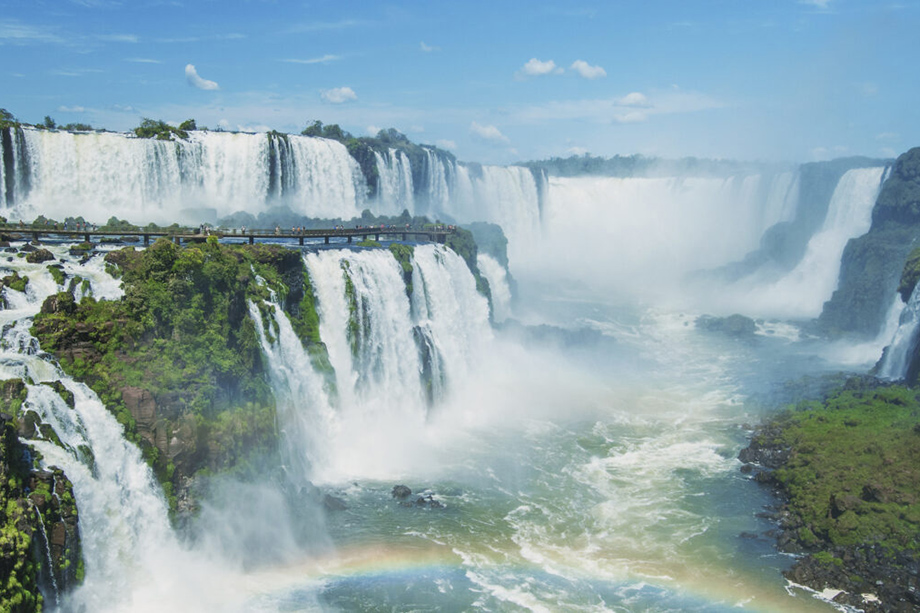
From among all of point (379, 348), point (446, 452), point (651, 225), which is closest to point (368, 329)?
point (379, 348)

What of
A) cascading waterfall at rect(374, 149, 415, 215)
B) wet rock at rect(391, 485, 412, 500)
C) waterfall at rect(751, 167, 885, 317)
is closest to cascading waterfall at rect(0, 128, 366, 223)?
cascading waterfall at rect(374, 149, 415, 215)

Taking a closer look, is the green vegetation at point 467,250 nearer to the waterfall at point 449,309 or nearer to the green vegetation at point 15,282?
the waterfall at point 449,309

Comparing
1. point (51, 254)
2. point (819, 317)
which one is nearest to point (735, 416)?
point (819, 317)

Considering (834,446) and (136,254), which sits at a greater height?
(136,254)

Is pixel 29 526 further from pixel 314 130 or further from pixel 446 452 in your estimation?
pixel 314 130

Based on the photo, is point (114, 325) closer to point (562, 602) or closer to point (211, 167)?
point (562, 602)

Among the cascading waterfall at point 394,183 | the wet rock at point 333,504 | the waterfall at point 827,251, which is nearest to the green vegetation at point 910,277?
the waterfall at point 827,251
